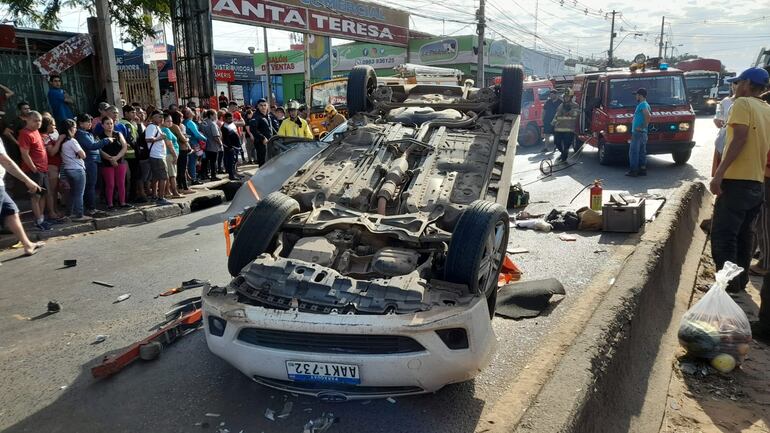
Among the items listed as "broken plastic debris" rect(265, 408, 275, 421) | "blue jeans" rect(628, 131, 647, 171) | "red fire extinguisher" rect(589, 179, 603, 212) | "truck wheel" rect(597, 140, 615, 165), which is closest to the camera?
"broken plastic debris" rect(265, 408, 275, 421)

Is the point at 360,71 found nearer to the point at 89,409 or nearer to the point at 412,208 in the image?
the point at 412,208

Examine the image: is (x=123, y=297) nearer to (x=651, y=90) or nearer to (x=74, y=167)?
(x=74, y=167)

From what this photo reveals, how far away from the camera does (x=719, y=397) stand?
349cm

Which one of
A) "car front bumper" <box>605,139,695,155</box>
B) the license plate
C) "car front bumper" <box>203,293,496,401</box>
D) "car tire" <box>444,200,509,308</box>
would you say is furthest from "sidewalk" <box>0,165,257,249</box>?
"car front bumper" <box>605,139,695,155</box>

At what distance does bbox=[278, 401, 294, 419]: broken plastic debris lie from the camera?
3055mm

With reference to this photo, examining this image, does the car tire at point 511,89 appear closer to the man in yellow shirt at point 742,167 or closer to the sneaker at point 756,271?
the man in yellow shirt at point 742,167

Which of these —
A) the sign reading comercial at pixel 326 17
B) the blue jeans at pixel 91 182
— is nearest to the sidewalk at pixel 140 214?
the blue jeans at pixel 91 182

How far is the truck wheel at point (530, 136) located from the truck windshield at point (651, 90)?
5112 millimetres

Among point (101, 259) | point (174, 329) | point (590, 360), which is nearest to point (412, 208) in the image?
point (590, 360)

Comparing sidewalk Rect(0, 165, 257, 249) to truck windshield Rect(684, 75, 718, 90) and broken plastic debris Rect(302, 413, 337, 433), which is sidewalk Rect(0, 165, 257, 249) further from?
truck windshield Rect(684, 75, 718, 90)

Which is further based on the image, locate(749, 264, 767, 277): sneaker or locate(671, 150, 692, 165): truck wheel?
locate(671, 150, 692, 165): truck wheel

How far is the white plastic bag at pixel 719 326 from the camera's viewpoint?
352 centimetres

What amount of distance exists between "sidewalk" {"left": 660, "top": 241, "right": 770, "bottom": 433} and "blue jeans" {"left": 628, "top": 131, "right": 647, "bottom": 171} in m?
7.91

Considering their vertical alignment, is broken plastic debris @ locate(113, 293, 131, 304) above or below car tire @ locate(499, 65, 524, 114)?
below
